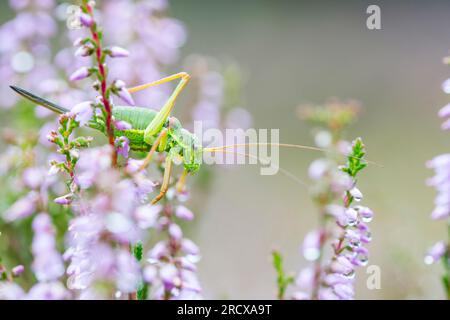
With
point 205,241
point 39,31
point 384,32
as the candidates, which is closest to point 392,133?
point 384,32

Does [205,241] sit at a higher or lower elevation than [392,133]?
lower

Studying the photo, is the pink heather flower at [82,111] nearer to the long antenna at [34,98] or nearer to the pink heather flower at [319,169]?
the long antenna at [34,98]

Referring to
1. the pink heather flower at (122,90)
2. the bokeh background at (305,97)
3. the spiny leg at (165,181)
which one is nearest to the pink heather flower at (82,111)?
the pink heather flower at (122,90)

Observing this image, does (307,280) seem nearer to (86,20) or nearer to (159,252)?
(159,252)

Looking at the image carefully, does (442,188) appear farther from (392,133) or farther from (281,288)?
(392,133)

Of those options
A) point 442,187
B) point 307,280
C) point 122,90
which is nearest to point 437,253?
point 442,187

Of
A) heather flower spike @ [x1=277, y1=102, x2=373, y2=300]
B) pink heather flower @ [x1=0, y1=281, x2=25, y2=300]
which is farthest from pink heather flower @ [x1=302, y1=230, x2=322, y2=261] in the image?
pink heather flower @ [x1=0, y1=281, x2=25, y2=300]
